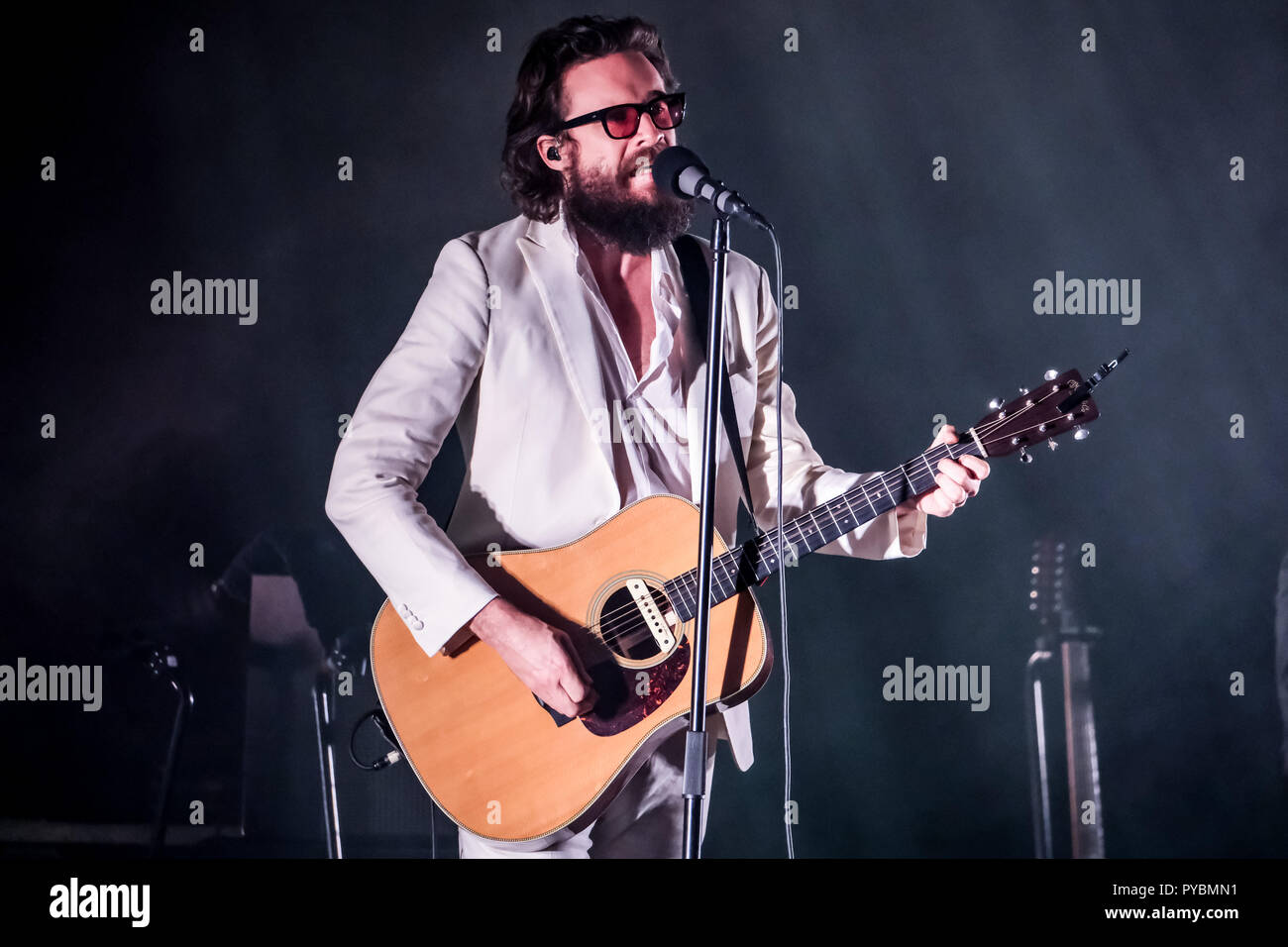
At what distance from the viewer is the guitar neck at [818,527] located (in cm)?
210

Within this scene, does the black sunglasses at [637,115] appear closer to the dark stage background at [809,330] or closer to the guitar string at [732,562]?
the dark stage background at [809,330]

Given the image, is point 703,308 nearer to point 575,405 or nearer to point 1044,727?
point 575,405

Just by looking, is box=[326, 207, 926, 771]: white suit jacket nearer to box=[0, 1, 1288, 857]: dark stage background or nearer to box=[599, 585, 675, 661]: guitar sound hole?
box=[599, 585, 675, 661]: guitar sound hole

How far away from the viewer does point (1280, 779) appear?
2.85 meters

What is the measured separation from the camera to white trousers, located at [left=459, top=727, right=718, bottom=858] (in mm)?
2148

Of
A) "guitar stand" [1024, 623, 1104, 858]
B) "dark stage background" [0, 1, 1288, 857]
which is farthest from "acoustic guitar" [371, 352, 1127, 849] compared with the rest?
"guitar stand" [1024, 623, 1104, 858]

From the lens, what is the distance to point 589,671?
2107mm

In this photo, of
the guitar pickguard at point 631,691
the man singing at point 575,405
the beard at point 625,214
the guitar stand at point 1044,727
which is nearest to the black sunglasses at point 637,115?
the man singing at point 575,405

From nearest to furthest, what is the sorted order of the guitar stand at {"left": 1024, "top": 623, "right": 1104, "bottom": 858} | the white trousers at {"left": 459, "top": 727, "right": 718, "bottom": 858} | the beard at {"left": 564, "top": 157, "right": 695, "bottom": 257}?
the white trousers at {"left": 459, "top": 727, "right": 718, "bottom": 858}
the beard at {"left": 564, "top": 157, "right": 695, "bottom": 257}
the guitar stand at {"left": 1024, "top": 623, "right": 1104, "bottom": 858}

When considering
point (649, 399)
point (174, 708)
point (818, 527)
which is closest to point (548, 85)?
point (649, 399)

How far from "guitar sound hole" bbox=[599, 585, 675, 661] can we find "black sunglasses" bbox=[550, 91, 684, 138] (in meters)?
1.01

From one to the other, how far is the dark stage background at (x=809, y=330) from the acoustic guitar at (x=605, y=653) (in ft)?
2.36

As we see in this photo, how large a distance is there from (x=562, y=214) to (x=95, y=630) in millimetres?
1595
